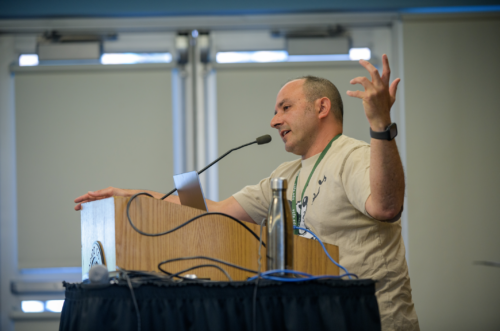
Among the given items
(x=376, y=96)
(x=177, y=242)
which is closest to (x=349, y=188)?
(x=376, y=96)

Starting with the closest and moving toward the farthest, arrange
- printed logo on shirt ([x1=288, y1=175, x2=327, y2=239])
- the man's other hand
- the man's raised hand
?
the man's raised hand < the man's other hand < printed logo on shirt ([x1=288, y1=175, x2=327, y2=239])

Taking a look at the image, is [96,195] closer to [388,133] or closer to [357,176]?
[357,176]

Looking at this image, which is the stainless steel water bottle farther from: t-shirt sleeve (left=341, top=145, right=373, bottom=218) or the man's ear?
the man's ear

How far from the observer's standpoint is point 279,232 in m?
1.11

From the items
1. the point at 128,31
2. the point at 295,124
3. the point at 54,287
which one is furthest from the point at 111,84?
the point at 295,124

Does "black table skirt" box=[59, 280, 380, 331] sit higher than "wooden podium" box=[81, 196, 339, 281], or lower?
lower

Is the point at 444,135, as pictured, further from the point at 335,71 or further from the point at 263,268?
the point at 263,268

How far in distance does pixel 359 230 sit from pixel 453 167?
1.69 metres

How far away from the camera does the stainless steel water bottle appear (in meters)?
1.09

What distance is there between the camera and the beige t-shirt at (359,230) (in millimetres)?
1502

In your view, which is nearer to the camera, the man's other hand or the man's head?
the man's other hand

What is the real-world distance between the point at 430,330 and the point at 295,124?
1.75 meters

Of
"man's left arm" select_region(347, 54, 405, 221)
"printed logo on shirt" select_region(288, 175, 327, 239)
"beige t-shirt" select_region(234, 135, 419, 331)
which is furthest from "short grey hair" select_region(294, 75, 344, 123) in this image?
"man's left arm" select_region(347, 54, 405, 221)

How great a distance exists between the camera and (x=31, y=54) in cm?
309
